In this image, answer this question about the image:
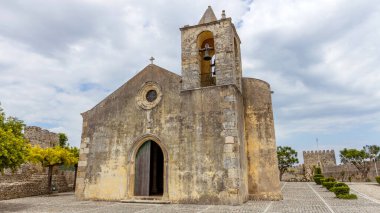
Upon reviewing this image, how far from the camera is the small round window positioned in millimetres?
15734

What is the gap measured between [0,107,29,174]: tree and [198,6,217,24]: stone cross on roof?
11.1 metres

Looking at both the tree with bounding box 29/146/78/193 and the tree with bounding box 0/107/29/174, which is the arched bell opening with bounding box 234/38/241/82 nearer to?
the tree with bounding box 0/107/29/174

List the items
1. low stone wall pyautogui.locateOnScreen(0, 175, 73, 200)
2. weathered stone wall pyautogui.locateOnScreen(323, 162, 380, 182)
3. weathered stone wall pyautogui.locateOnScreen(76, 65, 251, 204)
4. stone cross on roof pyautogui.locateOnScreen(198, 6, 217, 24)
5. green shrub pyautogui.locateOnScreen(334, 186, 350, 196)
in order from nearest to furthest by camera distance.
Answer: weathered stone wall pyautogui.locateOnScreen(76, 65, 251, 204), green shrub pyautogui.locateOnScreen(334, 186, 350, 196), stone cross on roof pyautogui.locateOnScreen(198, 6, 217, 24), low stone wall pyautogui.locateOnScreen(0, 175, 73, 200), weathered stone wall pyautogui.locateOnScreen(323, 162, 380, 182)

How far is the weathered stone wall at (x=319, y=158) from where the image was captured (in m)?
46.7

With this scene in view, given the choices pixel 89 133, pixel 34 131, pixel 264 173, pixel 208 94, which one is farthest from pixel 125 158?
pixel 34 131

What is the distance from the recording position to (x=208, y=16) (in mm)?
16578

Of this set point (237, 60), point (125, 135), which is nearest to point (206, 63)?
point (237, 60)

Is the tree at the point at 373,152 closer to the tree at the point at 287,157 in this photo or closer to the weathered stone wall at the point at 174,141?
the tree at the point at 287,157

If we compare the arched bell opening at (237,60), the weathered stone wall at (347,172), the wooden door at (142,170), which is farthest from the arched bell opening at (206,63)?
the weathered stone wall at (347,172)

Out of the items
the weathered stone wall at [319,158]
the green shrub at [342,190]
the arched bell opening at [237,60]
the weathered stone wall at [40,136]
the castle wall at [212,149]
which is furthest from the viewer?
the weathered stone wall at [319,158]

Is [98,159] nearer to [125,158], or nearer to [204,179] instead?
[125,158]

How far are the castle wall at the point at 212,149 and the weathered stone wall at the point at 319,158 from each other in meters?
37.3

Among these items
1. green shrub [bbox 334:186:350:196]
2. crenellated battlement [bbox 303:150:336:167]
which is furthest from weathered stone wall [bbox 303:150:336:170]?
green shrub [bbox 334:186:350:196]

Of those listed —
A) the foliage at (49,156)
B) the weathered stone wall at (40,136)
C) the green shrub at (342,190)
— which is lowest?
the green shrub at (342,190)
